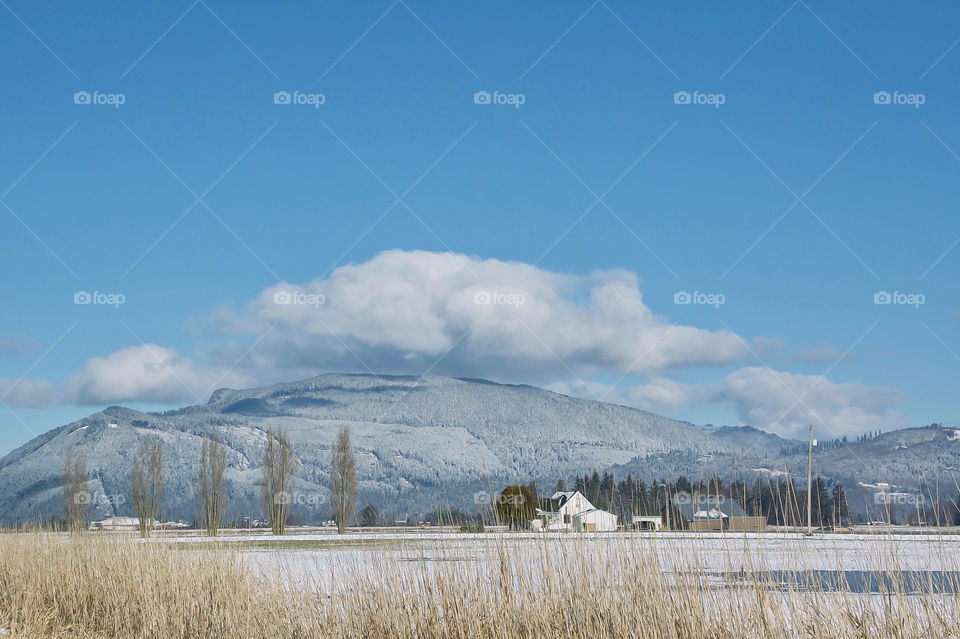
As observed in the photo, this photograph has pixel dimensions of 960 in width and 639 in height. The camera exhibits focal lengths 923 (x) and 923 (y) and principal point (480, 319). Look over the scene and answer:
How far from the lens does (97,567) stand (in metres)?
14.6

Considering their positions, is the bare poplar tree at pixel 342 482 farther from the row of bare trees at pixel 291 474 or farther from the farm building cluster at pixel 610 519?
the farm building cluster at pixel 610 519

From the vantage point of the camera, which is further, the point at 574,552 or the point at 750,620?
the point at 574,552

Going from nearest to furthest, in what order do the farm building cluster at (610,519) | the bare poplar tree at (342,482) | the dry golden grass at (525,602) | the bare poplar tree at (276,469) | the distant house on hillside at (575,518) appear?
1. the dry golden grass at (525,602)
2. the farm building cluster at (610,519)
3. the distant house on hillside at (575,518)
4. the bare poplar tree at (276,469)
5. the bare poplar tree at (342,482)

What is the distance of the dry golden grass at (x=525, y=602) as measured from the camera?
22.0 ft

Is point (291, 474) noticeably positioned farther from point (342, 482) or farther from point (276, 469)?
point (342, 482)

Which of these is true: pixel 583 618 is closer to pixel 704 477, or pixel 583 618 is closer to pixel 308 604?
pixel 704 477

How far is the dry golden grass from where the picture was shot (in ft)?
22.0

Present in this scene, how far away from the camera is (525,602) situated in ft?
24.9

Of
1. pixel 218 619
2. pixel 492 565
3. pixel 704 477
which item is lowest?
pixel 218 619

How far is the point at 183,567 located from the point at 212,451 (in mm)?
49737

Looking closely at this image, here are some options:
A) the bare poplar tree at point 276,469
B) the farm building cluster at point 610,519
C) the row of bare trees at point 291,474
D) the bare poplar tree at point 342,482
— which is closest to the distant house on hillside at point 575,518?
the farm building cluster at point 610,519

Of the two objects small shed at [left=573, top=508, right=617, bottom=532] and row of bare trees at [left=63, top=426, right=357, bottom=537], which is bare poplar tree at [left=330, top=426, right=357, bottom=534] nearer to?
row of bare trees at [left=63, top=426, right=357, bottom=537]

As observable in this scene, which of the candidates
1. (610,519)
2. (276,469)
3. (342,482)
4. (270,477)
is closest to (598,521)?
(610,519)

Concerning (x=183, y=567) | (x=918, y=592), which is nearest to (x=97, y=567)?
(x=183, y=567)
